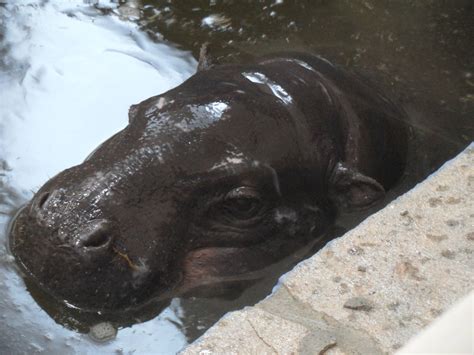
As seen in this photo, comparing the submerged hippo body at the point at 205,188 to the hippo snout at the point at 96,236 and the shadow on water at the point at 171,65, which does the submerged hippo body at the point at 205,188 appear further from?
the shadow on water at the point at 171,65

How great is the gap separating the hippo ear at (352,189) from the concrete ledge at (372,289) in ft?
2.39

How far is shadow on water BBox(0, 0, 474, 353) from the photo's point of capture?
447 centimetres

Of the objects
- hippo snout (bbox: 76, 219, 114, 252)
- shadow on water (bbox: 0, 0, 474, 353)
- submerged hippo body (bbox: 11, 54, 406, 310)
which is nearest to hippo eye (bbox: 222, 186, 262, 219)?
submerged hippo body (bbox: 11, 54, 406, 310)

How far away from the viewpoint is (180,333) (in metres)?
3.90

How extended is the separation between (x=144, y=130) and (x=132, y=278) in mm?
702

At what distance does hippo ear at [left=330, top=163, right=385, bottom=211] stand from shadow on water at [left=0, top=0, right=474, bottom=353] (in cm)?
9

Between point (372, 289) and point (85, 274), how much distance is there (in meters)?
1.25

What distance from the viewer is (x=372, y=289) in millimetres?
3250

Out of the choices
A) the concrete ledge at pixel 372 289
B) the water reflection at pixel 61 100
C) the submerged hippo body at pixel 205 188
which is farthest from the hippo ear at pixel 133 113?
the concrete ledge at pixel 372 289

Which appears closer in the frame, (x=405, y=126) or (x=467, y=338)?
(x=467, y=338)

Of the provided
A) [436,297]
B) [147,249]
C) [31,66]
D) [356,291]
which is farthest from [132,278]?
[31,66]

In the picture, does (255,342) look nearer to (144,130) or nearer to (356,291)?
(356,291)

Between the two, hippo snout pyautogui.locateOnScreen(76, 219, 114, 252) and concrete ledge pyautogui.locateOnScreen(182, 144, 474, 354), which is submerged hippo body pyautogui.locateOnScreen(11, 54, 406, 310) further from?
concrete ledge pyautogui.locateOnScreen(182, 144, 474, 354)

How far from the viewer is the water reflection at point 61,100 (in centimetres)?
384
